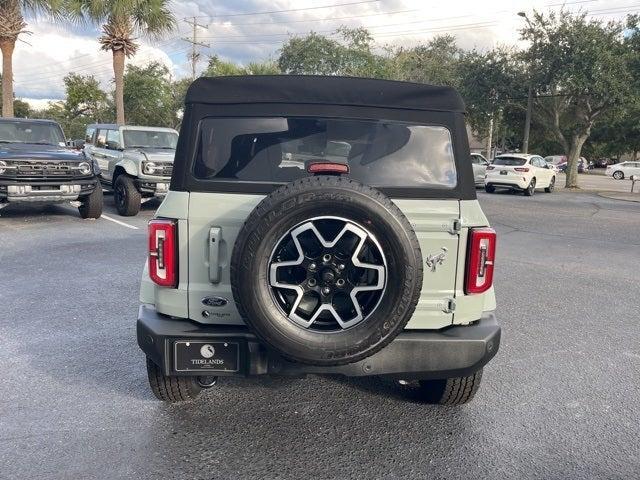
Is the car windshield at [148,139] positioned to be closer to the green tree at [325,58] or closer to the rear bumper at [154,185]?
the rear bumper at [154,185]

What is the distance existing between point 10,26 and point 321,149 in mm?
20289

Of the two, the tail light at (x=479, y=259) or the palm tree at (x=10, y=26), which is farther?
the palm tree at (x=10, y=26)

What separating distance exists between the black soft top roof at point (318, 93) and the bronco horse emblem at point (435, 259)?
0.83m

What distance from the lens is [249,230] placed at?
107 inches

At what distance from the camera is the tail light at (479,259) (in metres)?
3.12

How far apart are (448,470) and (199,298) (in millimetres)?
1562

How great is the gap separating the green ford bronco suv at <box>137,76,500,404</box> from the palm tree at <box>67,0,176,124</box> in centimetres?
1926

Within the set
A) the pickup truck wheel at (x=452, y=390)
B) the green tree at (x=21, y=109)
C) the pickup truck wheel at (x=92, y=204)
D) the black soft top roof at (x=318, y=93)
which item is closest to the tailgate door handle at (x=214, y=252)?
the black soft top roof at (x=318, y=93)

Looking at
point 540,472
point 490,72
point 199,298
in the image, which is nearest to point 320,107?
point 199,298

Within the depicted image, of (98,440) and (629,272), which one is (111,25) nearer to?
(629,272)

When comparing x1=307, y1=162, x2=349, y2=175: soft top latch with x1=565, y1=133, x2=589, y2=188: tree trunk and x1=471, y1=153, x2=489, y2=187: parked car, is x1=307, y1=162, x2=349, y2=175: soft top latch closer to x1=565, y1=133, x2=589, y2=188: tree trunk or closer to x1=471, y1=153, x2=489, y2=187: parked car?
x1=471, y1=153, x2=489, y2=187: parked car

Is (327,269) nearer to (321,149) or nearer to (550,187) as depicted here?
(321,149)

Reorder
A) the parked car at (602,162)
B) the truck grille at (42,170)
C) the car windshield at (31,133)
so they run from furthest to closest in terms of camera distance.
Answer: the parked car at (602,162)
the car windshield at (31,133)
the truck grille at (42,170)

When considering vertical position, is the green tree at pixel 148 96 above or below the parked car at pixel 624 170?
above
